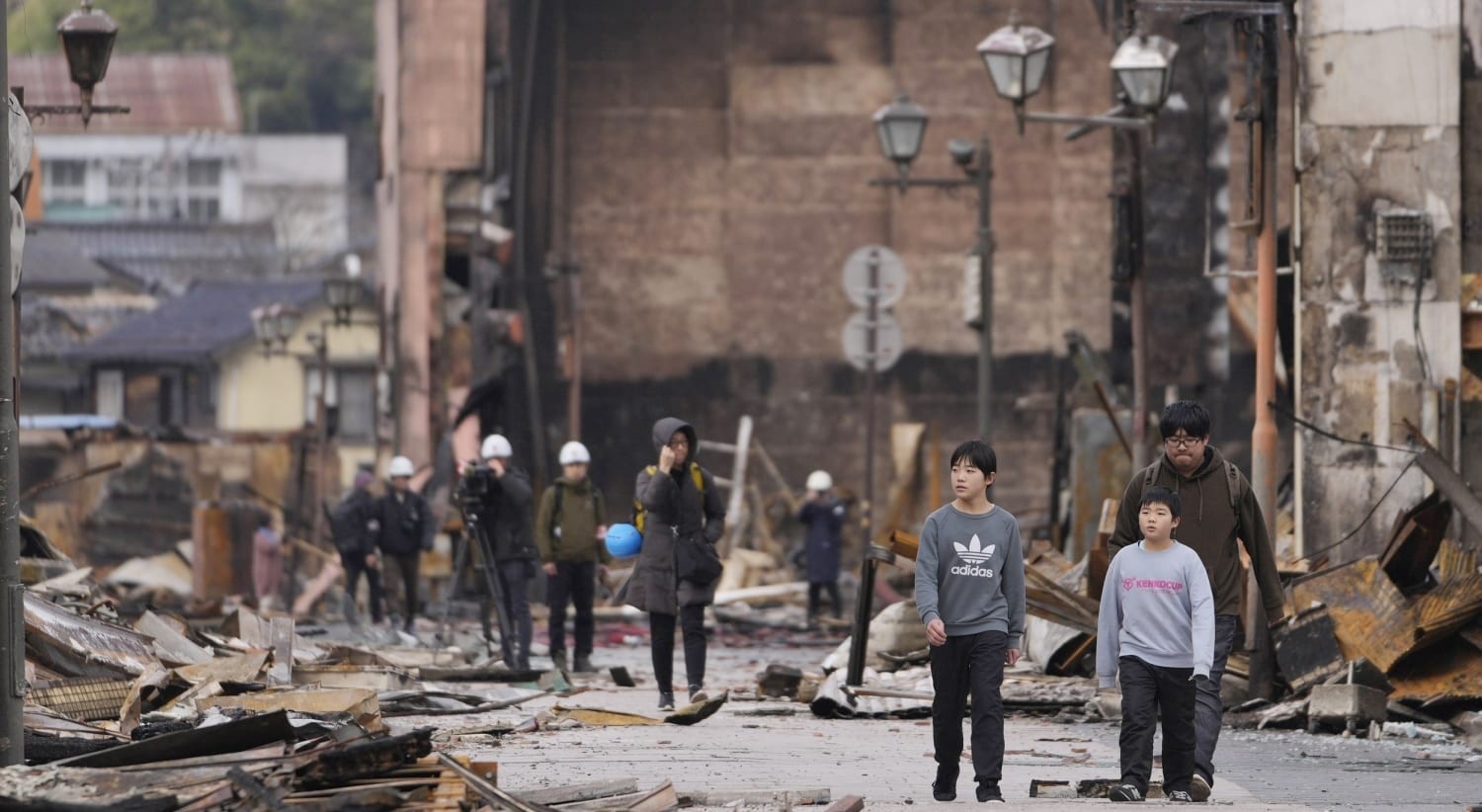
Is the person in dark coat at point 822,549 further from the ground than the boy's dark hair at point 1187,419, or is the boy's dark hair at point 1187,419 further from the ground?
the boy's dark hair at point 1187,419

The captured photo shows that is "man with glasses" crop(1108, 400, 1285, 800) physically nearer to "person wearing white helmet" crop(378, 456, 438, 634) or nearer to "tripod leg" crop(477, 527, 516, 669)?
"tripod leg" crop(477, 527, 516, 669)

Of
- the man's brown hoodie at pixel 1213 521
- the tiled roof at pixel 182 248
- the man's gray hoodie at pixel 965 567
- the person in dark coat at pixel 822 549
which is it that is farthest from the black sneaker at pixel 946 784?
the tiled roof at pixel 182 248

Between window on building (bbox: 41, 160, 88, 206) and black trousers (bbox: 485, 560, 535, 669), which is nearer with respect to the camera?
black trousers (bbox: 485, 560, 535, 669)

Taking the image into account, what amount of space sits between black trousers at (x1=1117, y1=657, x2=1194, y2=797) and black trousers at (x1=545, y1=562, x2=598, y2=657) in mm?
9141

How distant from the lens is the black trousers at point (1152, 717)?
1017 centimetres

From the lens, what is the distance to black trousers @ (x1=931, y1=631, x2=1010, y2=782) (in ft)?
33.7

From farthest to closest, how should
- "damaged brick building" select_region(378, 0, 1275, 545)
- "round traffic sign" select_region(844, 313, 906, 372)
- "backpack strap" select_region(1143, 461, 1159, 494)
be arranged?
1. "damaged brick building" select_region(378, 0, 1275, 545)
2. "round traffic sign" select_region(844, 313, 906, 372)
3. "backpack strap" select_region(1143, 461, 1159, 494)

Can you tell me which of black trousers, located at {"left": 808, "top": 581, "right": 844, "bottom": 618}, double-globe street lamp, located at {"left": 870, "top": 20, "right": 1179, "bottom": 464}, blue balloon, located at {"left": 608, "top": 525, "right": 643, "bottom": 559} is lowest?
black trousers, located at {"left": 808, "top": 581, "right": 844, "bottom": 618}

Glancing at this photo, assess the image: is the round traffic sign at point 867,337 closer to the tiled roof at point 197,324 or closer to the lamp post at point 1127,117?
the lamp post at point 1127,117

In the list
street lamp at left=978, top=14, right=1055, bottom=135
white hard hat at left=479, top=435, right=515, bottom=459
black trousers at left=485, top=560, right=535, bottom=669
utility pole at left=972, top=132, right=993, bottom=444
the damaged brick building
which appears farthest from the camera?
the damaged brick building

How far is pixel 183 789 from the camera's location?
8.87m

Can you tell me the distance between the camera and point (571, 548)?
19000 mm

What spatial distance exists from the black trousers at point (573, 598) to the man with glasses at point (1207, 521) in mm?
8691

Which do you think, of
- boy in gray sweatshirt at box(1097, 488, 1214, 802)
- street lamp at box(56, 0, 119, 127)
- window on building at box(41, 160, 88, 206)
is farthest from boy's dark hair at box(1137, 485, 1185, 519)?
window on building at box(41, 160, 88, 206)
